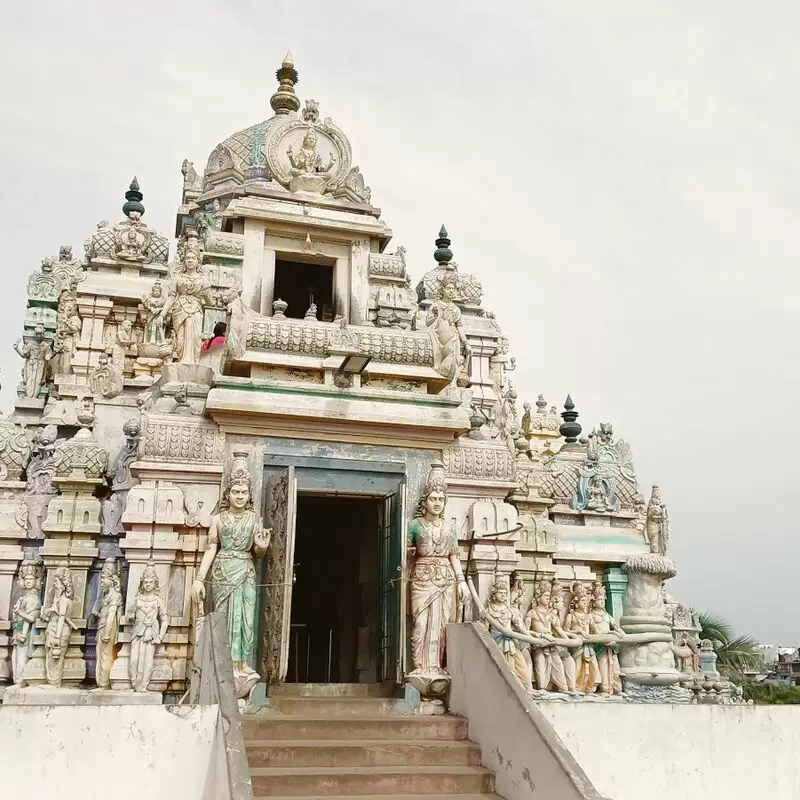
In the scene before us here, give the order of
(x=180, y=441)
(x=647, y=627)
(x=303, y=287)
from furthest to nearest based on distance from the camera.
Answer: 1. (x=303, y=287)
2. (x=647, y=627)
3. (x=180, y=441)

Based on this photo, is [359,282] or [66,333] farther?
[66,333]

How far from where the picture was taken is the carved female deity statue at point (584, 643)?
11.7 m

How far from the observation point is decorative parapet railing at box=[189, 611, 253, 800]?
21.6ft

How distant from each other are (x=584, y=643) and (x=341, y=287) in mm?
6457

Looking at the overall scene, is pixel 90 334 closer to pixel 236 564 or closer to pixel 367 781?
pixel 236 564

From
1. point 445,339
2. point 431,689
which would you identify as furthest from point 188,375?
point 431,689

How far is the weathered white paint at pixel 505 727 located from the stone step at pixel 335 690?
35.5 inches

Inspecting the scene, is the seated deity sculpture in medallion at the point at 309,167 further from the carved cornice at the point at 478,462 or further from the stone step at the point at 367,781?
the stone step at the point at 367,781

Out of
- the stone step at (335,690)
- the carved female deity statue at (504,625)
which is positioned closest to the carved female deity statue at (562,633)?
the carved female deity statue at (504,625)

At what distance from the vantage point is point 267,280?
543 inches

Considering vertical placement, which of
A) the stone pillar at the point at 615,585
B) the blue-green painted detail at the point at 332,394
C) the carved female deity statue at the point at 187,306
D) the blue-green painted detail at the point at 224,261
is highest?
the blue-green painted detail at the point at 224,261

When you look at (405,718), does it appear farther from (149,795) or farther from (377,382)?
(377,382)

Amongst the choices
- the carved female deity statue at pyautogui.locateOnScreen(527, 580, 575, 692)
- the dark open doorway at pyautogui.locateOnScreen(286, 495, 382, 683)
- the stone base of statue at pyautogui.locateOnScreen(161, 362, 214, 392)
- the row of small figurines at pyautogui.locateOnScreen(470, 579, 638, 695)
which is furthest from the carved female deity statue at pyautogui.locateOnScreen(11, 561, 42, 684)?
the carved female deity statue at pyautogui.locateOnScreen(527, 580, 575, 692)

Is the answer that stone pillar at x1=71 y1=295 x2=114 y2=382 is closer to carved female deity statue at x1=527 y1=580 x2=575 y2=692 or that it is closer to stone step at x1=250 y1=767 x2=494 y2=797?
carved female deity statue at x1=527 y1=580 x2=575 y2=692
